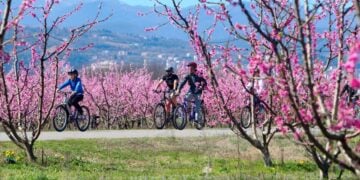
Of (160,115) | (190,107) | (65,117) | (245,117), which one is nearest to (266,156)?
(190,107)

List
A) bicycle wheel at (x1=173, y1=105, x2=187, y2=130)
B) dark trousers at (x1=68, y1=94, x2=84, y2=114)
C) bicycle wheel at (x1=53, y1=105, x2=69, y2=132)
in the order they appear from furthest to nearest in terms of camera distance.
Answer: bicycle wheel at (x1=173, y1=105, x2=187, y2=130)
bicycle wheel at (x1=53, y1=105, x2=69, y2=132)
dark trousers at (x1=68, y1=94, x2=84, y2=114)

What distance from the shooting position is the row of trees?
185 inches

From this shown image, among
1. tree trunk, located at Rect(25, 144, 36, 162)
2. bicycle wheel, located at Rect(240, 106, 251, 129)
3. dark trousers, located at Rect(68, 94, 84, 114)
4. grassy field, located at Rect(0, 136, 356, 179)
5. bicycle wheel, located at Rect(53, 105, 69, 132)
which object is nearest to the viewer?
grassy field, located at Rect(0, 136, 356, 179)

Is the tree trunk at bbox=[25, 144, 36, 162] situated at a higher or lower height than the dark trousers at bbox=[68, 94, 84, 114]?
lower

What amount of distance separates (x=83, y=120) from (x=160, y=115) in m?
2.11

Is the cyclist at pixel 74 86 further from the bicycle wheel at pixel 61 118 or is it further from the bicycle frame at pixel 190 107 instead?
the bicycle frame at pixel 190 107

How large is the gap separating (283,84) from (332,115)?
0.60 m

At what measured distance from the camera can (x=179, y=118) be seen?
19859 millimetres

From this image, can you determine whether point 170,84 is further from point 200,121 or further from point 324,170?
point 324,170

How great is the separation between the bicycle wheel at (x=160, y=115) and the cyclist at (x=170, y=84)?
0.97 feet

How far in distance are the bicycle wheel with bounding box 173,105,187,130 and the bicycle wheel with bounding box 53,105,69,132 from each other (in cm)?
287

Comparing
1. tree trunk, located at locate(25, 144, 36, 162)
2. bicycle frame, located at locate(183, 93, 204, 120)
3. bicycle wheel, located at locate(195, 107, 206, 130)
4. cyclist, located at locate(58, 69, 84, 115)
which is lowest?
tree trunk, located at locate(25, 144, 36, 162)

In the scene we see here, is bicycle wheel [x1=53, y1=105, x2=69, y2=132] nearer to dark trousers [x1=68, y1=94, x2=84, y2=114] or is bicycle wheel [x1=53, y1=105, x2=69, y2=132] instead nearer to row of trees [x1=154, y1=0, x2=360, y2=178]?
dark trousers [x1=68, y1=94, x2=84, y2=114]

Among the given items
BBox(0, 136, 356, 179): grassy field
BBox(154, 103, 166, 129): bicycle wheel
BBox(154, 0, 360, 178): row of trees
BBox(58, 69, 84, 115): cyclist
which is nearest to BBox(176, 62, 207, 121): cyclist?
BBox(154, 103, 166, 129): bicycle wheel
